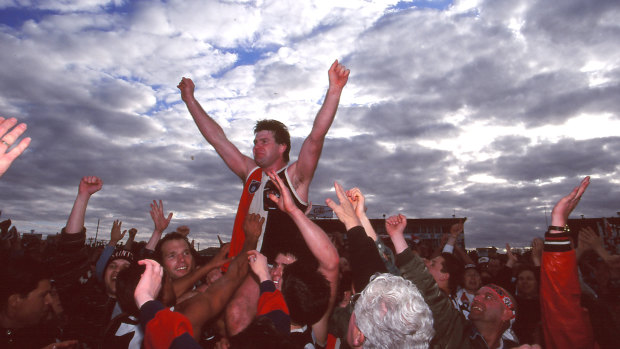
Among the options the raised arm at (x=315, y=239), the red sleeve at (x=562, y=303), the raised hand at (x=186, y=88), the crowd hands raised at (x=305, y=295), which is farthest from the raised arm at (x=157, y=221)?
the red sleeve at (x=562, y=303)

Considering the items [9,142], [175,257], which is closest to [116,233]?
[175,257]

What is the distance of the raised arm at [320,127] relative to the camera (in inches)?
154

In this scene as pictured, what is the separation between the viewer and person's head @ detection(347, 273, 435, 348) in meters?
2.17

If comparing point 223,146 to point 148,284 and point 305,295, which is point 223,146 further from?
point 148,284

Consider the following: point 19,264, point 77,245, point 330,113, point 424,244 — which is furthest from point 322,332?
point 424,244

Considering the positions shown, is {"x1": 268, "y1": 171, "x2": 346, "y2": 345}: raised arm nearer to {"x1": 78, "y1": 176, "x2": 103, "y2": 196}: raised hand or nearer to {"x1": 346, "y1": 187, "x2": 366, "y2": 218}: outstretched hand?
{"x1": 346, "y1": 187, "x2": 366, "y2": 218}: outstretched hand

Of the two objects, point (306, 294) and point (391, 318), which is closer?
point (391, 318)

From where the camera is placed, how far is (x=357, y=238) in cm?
304

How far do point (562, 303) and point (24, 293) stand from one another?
490cm

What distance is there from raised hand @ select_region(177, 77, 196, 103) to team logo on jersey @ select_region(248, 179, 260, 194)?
4.80 ft

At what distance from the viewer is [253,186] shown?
170 inches

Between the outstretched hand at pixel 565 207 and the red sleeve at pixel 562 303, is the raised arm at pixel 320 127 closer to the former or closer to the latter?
the outstretched hand at pixel 565 207

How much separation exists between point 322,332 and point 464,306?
13.7ft

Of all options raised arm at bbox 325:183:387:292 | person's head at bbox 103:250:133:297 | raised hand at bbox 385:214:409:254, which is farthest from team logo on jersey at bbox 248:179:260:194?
person's head at bbox 103:250:133:297
